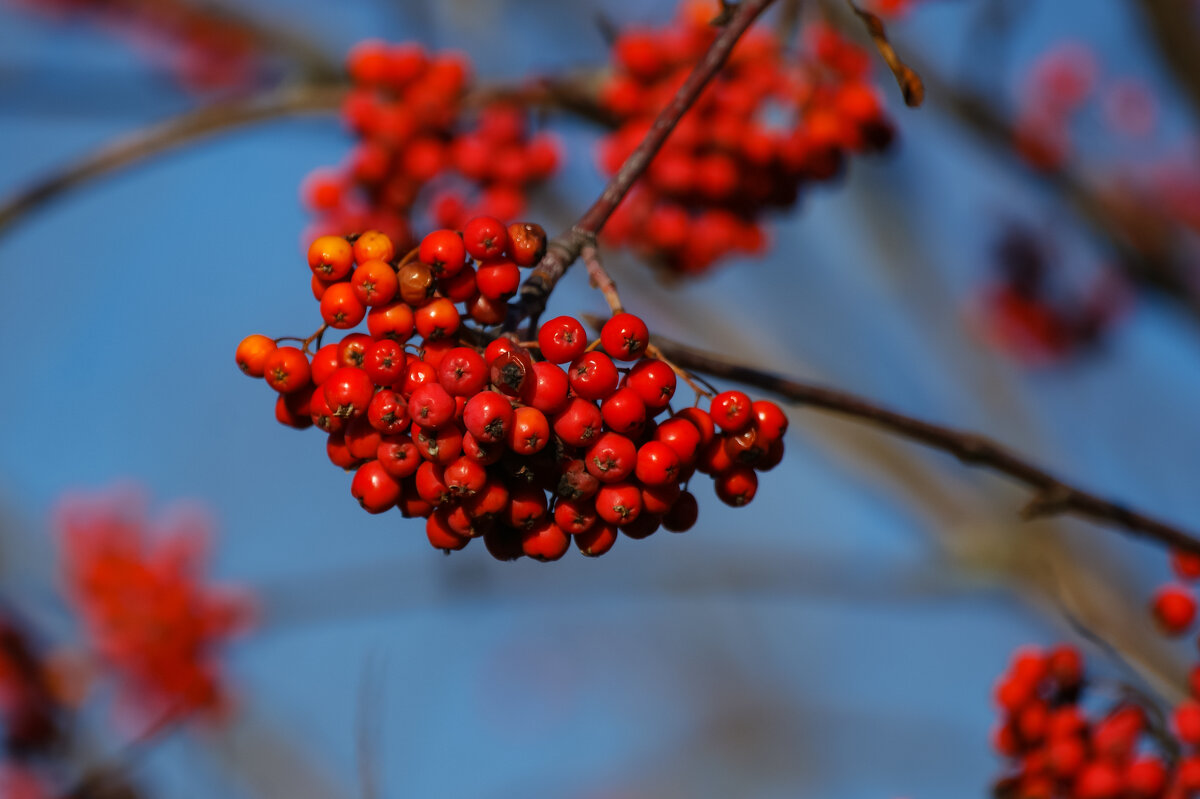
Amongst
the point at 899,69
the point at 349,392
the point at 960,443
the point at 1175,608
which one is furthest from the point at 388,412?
the point at 1175,608

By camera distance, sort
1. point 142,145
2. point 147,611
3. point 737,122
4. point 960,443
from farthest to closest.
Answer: point 147,611
point 737,122
point 142,145
point 960,443

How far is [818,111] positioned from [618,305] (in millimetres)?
1900

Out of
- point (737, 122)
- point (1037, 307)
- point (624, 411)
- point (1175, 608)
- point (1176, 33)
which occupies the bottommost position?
point (624, 411)

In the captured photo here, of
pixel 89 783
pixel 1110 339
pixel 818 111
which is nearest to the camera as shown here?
pixel 89 783

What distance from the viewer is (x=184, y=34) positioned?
666cm

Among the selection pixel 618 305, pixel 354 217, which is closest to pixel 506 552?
pixel 618 305

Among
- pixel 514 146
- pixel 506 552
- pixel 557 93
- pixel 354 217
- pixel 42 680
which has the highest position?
pixel 557 93

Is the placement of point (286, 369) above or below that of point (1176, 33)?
below

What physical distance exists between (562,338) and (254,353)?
20.9 inches

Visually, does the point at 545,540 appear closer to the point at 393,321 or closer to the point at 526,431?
the point at 526,431

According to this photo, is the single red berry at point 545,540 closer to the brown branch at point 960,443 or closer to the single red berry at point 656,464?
the single red berry at point 656,464

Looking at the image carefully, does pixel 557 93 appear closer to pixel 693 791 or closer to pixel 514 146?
pixel 514 146

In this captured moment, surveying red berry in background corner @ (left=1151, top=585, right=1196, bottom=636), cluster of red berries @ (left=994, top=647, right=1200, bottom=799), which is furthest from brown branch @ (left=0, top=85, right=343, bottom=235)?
red berry in background corner @ (left=1151, top=585, right=1196, bottom=636)

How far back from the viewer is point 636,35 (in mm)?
3256
